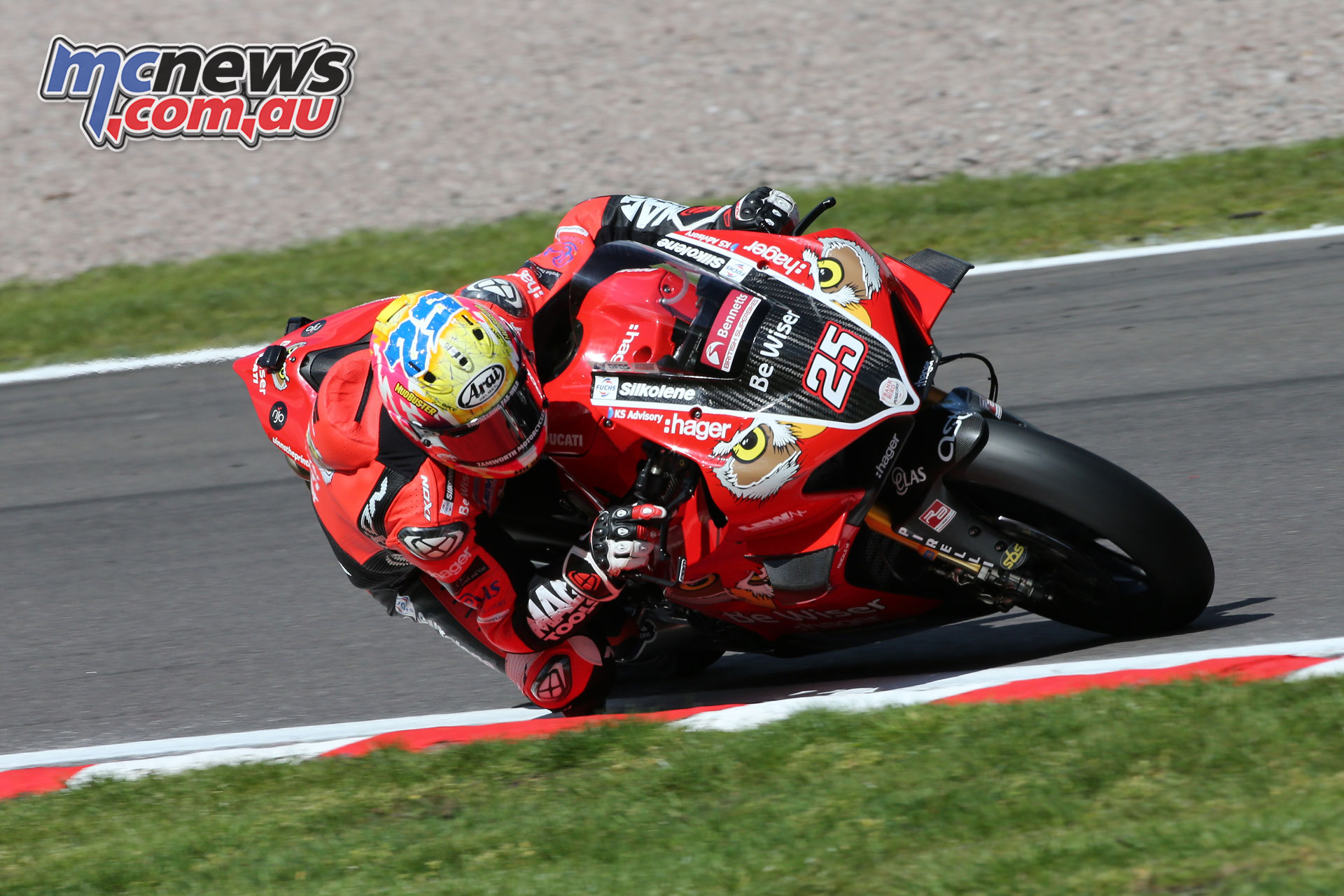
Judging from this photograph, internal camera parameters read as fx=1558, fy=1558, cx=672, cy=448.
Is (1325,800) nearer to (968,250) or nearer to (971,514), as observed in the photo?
(971,514)

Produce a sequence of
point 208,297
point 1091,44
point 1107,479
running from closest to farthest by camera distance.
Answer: point 1107,479, point 208,297, point 1091,44

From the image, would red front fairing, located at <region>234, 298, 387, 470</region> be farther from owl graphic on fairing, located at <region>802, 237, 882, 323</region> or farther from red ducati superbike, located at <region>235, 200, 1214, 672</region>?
owl graphic on fairing, located at <region>802, 237, 882, 323</region>

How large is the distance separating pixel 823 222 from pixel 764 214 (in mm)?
4846

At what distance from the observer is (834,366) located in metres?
3.89

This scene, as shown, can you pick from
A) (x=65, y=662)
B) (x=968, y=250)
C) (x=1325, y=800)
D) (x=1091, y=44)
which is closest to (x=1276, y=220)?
(x=968, y=250)

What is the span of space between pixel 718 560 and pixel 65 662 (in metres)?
2.82

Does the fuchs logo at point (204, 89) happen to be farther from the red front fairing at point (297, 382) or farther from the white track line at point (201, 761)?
the white track line at point (201, 761)

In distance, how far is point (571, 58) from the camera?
1266cm

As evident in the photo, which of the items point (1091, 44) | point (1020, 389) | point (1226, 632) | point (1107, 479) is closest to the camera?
point (1107, 479)

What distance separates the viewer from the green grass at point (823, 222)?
8.49 m

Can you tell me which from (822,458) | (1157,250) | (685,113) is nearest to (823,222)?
(1157,250)

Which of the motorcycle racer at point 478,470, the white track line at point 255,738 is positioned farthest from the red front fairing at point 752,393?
the white track line at point 255,738

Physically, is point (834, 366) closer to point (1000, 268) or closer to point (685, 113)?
point (1000, 268)

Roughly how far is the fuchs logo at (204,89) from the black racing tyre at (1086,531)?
31.1ft
